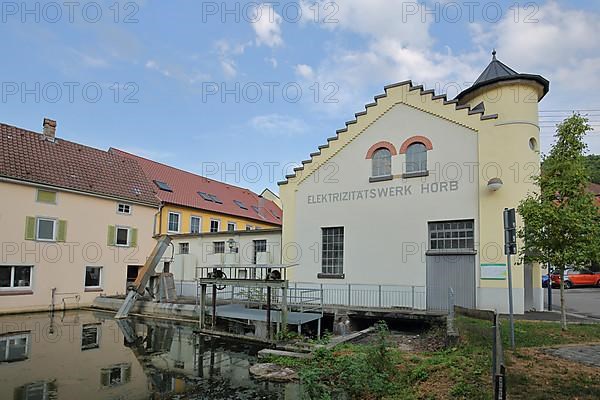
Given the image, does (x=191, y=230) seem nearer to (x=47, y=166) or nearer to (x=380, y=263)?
(x=47, y=166)

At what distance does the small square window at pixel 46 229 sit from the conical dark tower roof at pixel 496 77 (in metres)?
20.3

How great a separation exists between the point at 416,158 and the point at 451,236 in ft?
10.8

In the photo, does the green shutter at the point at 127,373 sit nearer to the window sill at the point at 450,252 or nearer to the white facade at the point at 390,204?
the white facade at the point at 390,204

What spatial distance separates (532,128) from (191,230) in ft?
74.8

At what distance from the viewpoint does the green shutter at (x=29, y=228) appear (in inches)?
810

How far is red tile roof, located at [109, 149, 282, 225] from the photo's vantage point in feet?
102

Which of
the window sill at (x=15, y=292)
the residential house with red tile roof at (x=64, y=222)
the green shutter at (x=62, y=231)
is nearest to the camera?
the window sill at (x=15, y=292)

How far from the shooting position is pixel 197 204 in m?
32.2

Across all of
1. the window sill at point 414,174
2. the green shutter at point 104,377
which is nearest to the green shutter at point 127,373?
Answer: the green shutter at point 104,377

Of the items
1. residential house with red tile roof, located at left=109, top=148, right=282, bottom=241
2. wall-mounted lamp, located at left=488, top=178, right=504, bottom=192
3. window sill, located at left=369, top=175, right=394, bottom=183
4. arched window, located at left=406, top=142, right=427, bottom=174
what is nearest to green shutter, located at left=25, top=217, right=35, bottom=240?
residential house with red tile roof, located at left=109, top=148, right=282, bottom=241

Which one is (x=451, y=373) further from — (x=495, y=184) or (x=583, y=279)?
(x=583, y=279)

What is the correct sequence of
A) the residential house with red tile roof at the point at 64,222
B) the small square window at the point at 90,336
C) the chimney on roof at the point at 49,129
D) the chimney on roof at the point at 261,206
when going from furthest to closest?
the chimney on roof at the point at 261,206, the chimney on roof at the point at 49,129, the residential house with red tile roof at the point at 64,222, the small square window at the point at 90,336

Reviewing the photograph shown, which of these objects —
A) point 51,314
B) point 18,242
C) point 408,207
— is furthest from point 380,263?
point 18,242

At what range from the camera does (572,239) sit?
1062cm
